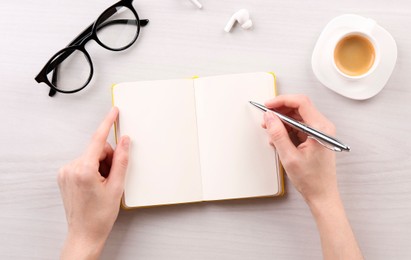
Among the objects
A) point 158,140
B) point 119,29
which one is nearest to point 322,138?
point 158,140

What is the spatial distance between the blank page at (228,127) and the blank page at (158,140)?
0.03m

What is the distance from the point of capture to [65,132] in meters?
0.92

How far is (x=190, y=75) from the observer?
0.92m

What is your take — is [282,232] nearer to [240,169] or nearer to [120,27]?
[240,169]

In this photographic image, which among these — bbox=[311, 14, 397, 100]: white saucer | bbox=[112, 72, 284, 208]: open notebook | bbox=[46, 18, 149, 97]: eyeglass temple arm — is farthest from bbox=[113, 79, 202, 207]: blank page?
bbox=[311, 14, 397, 100]: white saucer

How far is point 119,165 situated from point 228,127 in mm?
209

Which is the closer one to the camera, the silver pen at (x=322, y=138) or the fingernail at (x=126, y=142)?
the silver pen at (x=322, y=138)

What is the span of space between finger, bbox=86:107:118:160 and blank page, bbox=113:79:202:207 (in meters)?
0.03

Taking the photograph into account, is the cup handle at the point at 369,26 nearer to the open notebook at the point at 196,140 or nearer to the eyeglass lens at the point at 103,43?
the open notebook at the point at 196,140

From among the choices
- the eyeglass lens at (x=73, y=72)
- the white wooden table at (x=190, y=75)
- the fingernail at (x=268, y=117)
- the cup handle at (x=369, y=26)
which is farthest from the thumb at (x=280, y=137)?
the eyeglass lens at (x=73, y=72)

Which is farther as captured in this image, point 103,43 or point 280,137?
point 103,43

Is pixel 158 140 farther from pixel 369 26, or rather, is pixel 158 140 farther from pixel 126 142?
pixel 369 26

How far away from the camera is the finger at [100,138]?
2.75 ft

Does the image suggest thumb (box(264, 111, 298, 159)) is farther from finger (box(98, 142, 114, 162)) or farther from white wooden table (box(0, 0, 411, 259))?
finger (box(98, 142, 114, 162))
